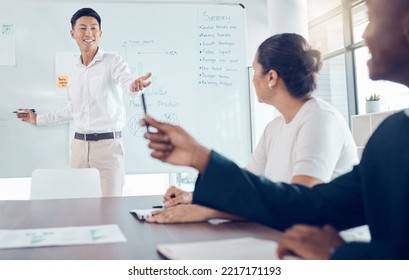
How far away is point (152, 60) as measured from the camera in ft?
9.61

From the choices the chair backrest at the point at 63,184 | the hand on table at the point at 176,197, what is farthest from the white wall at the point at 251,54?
the hand on table at the point at 176,197

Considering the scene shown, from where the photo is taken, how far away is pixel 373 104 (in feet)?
9.87

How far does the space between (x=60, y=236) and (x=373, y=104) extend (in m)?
2.65

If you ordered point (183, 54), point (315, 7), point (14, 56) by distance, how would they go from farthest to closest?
point (315, 7)
point (183, 54)
point (14, 56)

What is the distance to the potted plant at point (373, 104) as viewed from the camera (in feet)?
9.86

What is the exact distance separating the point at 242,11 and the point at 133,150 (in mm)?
1236

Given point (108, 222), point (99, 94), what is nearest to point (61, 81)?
point (99, 94)

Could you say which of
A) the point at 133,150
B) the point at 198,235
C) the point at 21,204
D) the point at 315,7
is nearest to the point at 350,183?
the point at 198,235

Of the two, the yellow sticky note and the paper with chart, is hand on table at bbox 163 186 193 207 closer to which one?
the paper with chart

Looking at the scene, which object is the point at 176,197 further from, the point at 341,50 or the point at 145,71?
the point at 341,50

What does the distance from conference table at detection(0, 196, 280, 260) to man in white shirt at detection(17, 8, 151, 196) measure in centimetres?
89

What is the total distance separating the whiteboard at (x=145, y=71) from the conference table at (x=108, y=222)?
134 centimetres
